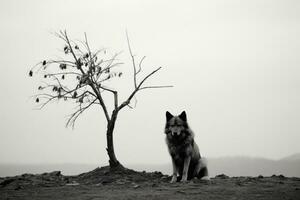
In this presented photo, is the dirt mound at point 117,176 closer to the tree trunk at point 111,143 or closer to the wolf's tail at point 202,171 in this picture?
the tree trunk at point 111,143

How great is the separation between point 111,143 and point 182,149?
354 cm

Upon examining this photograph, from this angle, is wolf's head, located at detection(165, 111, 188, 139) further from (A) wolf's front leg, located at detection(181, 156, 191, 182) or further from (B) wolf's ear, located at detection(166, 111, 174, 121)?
(A) wolf's front leg, located at detection(181, 156, 191, 182)

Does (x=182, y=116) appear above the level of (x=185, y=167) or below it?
above

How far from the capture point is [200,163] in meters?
14.9

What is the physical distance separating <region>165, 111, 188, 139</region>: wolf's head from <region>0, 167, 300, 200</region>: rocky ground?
1.75m

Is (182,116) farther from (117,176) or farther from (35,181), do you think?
(35,181)

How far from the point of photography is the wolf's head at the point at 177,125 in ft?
47.6

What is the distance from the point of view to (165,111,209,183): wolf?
14.5 metres

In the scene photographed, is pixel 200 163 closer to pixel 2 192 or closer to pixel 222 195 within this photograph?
pixel 222 195

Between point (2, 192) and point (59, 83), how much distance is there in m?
5.65

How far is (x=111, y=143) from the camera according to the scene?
16812mm

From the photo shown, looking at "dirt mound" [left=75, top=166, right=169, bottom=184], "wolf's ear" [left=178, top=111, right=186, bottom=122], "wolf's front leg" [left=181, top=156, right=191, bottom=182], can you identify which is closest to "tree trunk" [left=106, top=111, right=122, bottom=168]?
"dirt mound" [left=75, top=166, right=169, bottom=184]

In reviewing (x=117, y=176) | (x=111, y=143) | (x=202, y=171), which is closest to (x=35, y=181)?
(x=117, y=176)

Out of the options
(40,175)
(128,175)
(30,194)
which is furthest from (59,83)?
(30,194)
